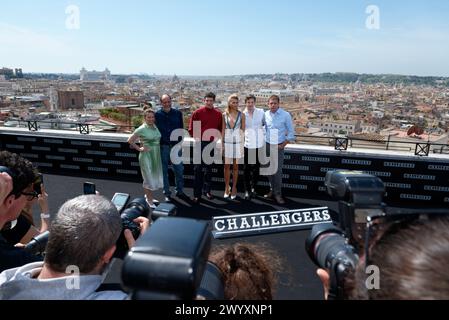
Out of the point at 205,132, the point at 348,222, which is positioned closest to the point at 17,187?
the point at 348,222

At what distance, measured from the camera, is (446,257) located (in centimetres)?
59

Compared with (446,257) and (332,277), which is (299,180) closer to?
(332,277)

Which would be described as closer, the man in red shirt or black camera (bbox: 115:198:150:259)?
black camera (bbox: 115:198:150:259)

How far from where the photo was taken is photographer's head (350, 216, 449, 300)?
571mm

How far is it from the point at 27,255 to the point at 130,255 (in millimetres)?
1074

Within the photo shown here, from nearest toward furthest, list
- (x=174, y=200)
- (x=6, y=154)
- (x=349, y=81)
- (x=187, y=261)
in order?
(x=187, y=261), (x=6, y=154), (x=174, y=200), (x=349, y=81)

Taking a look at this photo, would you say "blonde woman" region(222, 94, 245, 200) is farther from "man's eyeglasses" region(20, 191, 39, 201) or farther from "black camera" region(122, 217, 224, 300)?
"black camera" region(122, 217, 224, 300)

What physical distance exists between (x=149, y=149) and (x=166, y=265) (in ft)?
10.9

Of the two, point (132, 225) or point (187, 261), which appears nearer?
point (187, 261)

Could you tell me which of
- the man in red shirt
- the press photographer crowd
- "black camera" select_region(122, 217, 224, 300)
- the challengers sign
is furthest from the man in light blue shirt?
"black camera" select_region(122, 217, 224, 300)

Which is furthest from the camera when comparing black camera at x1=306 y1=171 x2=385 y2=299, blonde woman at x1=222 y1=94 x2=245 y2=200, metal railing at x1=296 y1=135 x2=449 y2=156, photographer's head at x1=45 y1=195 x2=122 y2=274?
metal railing at x1=296 y1=135 x2=449 y2=156

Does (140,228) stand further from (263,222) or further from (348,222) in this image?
(263,222)

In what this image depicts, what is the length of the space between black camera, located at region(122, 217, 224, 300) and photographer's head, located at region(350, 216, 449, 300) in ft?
1.27
